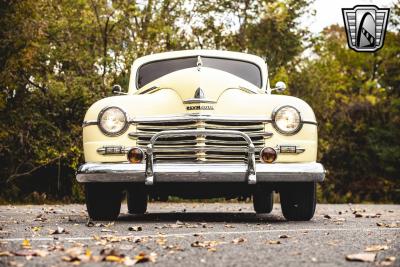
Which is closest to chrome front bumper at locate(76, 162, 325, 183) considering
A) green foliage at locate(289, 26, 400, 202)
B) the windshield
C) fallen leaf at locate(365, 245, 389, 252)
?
the windshield

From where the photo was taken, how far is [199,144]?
7195 millimetres

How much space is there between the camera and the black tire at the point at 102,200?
7.48m

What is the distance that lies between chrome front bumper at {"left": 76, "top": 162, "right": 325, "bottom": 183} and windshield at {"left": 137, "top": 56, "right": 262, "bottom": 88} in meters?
1.90

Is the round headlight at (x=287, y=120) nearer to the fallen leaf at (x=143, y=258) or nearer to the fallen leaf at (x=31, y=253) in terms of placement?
the fallen leaf at (x=143, y=258)

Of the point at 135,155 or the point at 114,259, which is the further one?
the point at 135,155

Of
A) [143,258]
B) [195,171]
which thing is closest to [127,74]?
[195,171]

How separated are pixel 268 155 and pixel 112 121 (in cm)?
153

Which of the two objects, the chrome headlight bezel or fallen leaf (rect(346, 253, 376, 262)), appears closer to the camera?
fallen leaf (rect(346, 253, 376, 262))

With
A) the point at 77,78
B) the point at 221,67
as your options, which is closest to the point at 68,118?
the point at 77,78

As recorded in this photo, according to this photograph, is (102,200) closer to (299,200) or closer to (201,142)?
(201,142)

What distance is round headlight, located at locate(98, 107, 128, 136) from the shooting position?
23.7 ft

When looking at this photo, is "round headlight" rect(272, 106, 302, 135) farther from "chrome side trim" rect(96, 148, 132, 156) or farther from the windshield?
the windshield

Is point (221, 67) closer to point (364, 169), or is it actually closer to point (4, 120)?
point (4, 120)

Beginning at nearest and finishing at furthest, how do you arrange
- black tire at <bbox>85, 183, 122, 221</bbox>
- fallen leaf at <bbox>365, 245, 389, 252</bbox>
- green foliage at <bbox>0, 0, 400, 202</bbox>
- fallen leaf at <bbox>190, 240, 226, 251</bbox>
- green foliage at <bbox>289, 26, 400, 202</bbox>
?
fallen leaf at <bbox>365, 245, 389, 252</bbox> → fallen leaf at <bbox>190, 240, 226, 251</bbox> → black tire at <bbox>85, 183, 122, 221</bbox> → green foliage at <bbox>0, 0, 400, 202</bbox> → green foliage at <bbox>289, 26, 400, 202</bbox>
